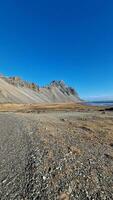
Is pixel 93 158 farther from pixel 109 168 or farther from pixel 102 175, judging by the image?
pixel 102 175

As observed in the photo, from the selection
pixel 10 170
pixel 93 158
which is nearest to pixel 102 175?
pixel 93 158

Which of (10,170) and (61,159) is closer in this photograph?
(10,170)

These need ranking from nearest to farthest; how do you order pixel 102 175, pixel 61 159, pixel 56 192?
pixel 56 192
pixel 102 175
pixel 61 159

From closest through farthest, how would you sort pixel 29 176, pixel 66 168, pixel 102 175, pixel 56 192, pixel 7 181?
pixel 56 192 → pixel 7 181 → pixel 29 176 → pixel 102 175 → pixel 66 168

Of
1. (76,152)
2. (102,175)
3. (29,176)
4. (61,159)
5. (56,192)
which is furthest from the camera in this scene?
(76,152)

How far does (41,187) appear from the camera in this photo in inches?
419

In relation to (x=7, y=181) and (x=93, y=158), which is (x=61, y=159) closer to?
(x=93, y=158)

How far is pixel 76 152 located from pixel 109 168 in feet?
13.6

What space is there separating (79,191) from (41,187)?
85.4 inches

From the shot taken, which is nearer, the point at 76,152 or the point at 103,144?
the point at 76,152

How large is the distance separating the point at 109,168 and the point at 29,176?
20.1ft

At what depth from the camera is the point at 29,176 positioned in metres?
11.9

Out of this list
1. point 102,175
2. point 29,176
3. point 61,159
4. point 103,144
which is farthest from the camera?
point 103,144

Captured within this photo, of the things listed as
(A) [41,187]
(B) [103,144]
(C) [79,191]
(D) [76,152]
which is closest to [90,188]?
(C) [79,191]
